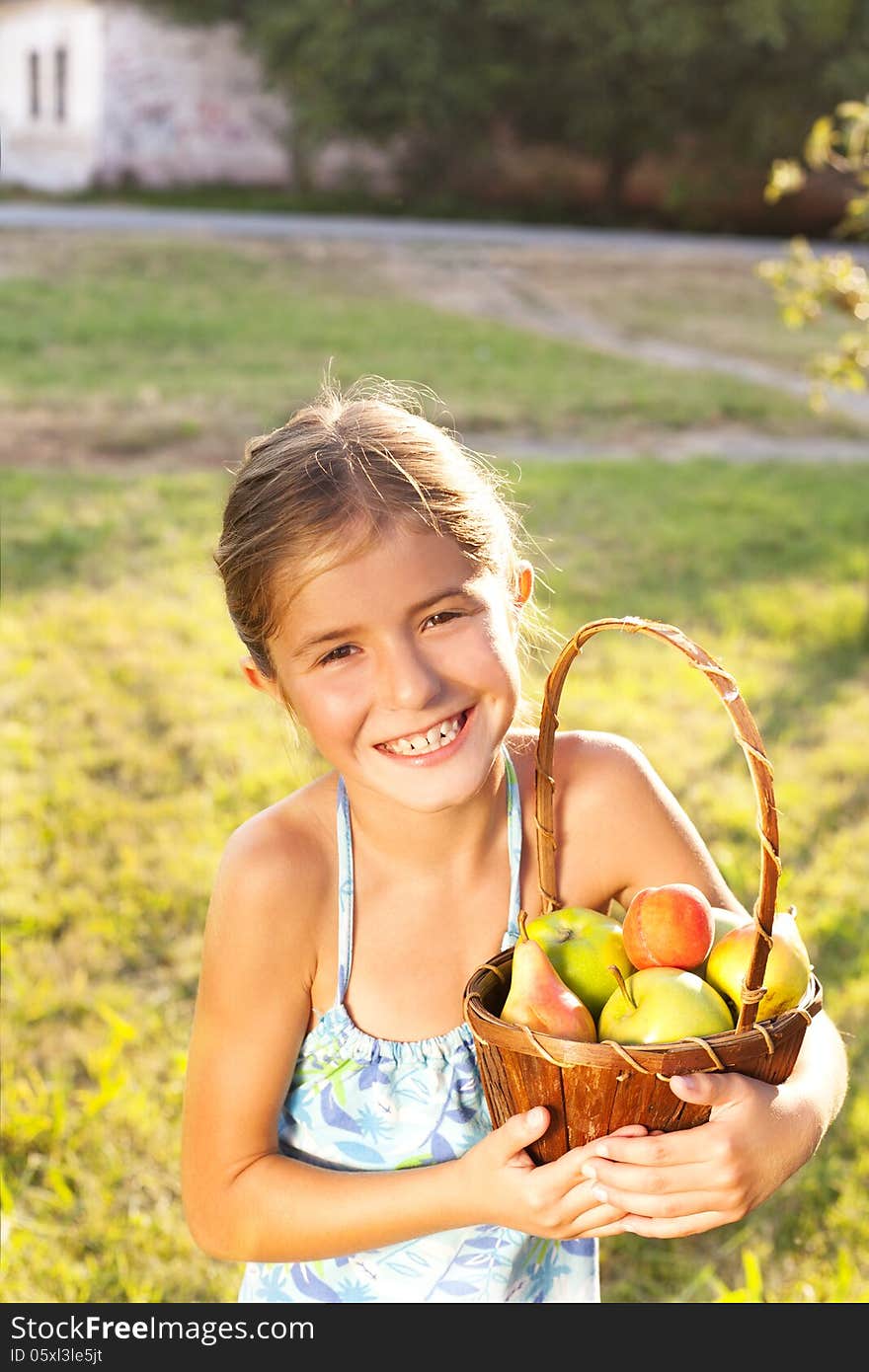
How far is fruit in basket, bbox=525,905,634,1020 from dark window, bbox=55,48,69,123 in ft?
78.6

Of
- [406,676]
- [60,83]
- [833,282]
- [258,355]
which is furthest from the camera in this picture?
[60,83]

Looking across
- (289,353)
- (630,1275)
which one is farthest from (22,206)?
(630,1275)

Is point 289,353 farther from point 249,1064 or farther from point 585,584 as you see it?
point 249,1064

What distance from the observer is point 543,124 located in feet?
81.0

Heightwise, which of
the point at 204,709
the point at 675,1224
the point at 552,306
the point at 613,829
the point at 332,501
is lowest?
the point at 552,306

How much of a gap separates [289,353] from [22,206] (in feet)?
30.2

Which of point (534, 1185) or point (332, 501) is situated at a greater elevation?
point (332, 501)

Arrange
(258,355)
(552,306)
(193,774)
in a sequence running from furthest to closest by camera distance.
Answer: (552,306)
(258,355)
(193,774)

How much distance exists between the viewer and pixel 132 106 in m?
22.1

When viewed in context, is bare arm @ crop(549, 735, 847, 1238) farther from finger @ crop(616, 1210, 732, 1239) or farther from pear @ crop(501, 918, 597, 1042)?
pear @ crop(501, 918, 597, 1042)

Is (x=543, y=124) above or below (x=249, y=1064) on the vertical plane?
below

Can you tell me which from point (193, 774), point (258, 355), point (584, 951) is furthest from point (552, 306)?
point (584, 951)

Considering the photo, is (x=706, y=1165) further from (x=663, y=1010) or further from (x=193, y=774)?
(x=193, y=774)

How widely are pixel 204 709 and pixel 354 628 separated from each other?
3.14m
